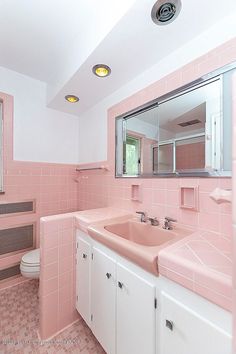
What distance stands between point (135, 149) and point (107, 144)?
1.29 ft

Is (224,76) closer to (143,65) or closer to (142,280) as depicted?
(143,65)

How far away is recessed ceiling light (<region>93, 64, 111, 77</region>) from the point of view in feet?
4.61

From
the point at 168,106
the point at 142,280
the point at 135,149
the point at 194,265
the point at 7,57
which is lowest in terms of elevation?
the point at 142,280

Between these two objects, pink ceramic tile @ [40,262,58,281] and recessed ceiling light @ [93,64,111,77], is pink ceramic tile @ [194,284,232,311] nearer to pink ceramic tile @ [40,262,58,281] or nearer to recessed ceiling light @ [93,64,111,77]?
pink ceramic tile @ [40,262,58,281]

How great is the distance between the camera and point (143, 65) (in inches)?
55.0

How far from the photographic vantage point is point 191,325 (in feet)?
2.09

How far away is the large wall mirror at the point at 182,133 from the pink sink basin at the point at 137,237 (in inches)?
16.4

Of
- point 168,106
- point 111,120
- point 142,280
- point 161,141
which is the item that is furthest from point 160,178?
point 111,120

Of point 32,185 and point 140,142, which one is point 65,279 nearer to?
point 32,185

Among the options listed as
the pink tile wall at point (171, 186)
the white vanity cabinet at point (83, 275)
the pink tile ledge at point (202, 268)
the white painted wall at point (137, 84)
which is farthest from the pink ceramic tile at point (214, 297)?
the white painted wall at point (137, 84)

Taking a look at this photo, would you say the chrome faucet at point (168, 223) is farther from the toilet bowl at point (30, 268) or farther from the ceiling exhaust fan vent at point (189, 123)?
the toilet bowl at point (30, 268)

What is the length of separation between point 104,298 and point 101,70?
1.77 m

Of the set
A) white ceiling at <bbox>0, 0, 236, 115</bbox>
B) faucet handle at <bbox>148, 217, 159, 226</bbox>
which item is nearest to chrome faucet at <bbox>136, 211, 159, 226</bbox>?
faucet handle at <bbox>148, 217, 159, 226</bbox>

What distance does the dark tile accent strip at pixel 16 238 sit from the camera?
186 cm
